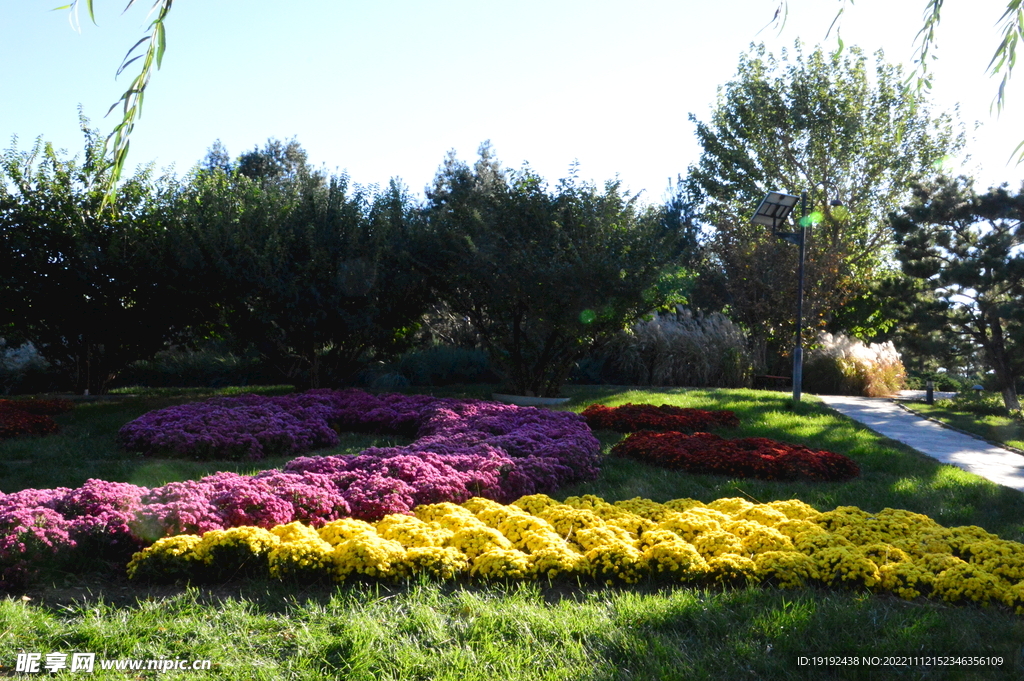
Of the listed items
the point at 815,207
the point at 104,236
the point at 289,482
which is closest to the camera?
the point at 289,482

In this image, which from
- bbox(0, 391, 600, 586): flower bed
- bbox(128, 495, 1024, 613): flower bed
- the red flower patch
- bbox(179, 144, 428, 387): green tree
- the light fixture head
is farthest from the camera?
the light fixture head

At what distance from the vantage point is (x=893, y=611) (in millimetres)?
3287

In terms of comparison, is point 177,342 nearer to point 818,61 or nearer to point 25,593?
point 25,593

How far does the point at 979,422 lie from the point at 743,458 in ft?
21.6

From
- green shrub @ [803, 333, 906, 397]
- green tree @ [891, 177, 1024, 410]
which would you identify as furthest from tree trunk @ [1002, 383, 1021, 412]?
green shrub @ [803, 333, 906, 397]

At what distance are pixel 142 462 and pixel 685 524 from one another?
5.01m

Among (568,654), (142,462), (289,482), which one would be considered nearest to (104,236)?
(142,462)

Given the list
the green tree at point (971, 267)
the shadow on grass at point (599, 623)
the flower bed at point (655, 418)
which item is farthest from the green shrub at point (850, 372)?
the shadow on grass at point (599, 623)

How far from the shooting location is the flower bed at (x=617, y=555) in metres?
3.66

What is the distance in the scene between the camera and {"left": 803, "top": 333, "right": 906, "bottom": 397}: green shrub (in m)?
16.1

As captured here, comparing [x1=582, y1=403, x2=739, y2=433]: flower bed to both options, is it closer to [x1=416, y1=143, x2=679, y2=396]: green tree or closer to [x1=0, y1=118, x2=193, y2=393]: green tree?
[x1=416, y1=143, x2=679, y2=396]: green tree

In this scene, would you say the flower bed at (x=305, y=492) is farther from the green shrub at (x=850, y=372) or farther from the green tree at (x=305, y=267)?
the green shrub at (x=850, y=372)

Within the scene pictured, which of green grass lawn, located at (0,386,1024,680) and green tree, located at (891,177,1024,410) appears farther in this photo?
green tree, located at (891,177,1024,410)

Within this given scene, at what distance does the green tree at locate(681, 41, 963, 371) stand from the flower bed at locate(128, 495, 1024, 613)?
1636 cm
